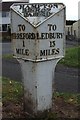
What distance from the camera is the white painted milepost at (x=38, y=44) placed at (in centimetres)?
538

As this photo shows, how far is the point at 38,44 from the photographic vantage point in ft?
17.6

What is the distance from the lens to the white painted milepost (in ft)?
17.6

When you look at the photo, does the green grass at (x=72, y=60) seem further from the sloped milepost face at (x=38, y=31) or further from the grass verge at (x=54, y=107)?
the sloped milepost face at (x=38, y=31)

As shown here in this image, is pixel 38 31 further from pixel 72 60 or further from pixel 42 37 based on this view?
pixel 72 60

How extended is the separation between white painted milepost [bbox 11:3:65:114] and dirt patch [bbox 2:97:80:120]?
155mm

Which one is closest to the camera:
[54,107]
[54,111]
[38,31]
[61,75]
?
[38,31]

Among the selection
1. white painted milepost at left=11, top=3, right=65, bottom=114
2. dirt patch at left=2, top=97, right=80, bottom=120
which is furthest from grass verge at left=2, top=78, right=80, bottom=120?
white painted milepost at left=11, top=3, right=65, bottom=114

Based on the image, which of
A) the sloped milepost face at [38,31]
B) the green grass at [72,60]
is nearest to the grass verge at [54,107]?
the sloped milepost face at [38,31]

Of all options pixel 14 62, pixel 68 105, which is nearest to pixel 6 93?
pixel 68 105

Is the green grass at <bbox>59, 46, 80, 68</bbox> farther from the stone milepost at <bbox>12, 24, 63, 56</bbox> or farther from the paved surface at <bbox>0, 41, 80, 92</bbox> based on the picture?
the stone milepost at <bbox>12, 24, 63, 56</bbox>

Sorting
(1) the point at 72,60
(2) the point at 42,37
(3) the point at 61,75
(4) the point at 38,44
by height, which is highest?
(2) the point at 42,37

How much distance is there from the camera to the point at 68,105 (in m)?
6.41

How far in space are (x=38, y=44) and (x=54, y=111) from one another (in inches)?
49.5

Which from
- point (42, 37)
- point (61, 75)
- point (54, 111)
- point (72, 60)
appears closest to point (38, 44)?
point (42, 37)
